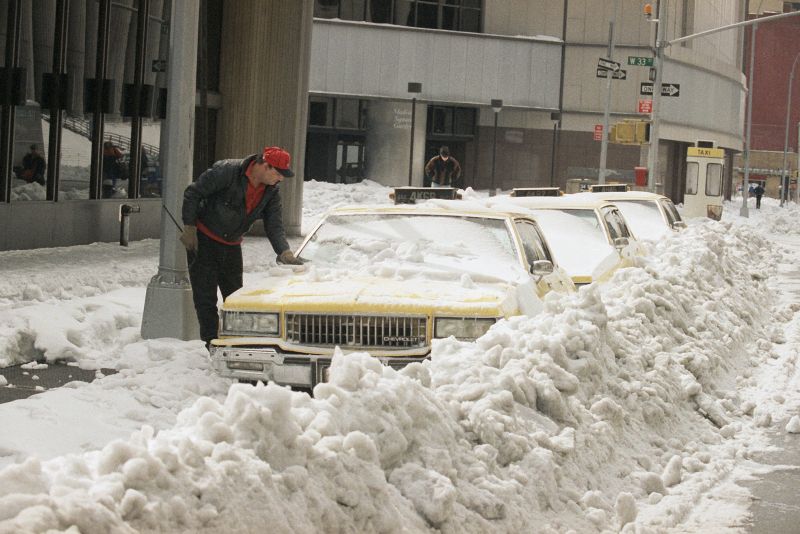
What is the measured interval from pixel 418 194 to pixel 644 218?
32.0 feet

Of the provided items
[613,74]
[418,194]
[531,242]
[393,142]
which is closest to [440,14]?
[393,142]

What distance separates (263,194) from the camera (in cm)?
1099

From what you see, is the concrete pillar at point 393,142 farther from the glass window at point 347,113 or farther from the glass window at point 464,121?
the glass window at point 464,121

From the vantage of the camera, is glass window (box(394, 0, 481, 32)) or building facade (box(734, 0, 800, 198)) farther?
building facade (box(734, 0, 800, 198))

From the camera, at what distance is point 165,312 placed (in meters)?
12.2

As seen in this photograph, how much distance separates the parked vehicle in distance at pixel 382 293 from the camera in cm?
888

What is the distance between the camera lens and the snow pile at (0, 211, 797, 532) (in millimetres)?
4777

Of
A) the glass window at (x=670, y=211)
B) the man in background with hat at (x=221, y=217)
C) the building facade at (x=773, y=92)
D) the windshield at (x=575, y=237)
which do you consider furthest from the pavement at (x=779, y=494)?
the building facade at (x=773, y=92)

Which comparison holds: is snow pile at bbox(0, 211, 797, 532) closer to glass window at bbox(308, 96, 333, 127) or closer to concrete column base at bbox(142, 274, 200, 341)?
concrete column base at bbox(142, 274, 200, 341)

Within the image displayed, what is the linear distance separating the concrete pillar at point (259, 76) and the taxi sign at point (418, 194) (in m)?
11.6

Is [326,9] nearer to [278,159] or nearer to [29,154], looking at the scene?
[29,154]

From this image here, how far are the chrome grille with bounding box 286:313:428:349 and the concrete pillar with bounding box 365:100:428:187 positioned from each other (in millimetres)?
41690

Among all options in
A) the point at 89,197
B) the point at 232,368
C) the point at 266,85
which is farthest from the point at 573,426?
the point at 266,85

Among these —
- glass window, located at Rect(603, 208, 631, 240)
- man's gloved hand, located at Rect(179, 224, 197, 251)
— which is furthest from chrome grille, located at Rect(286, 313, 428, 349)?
glass window, located at Rect(603, 208, 631, 240)
